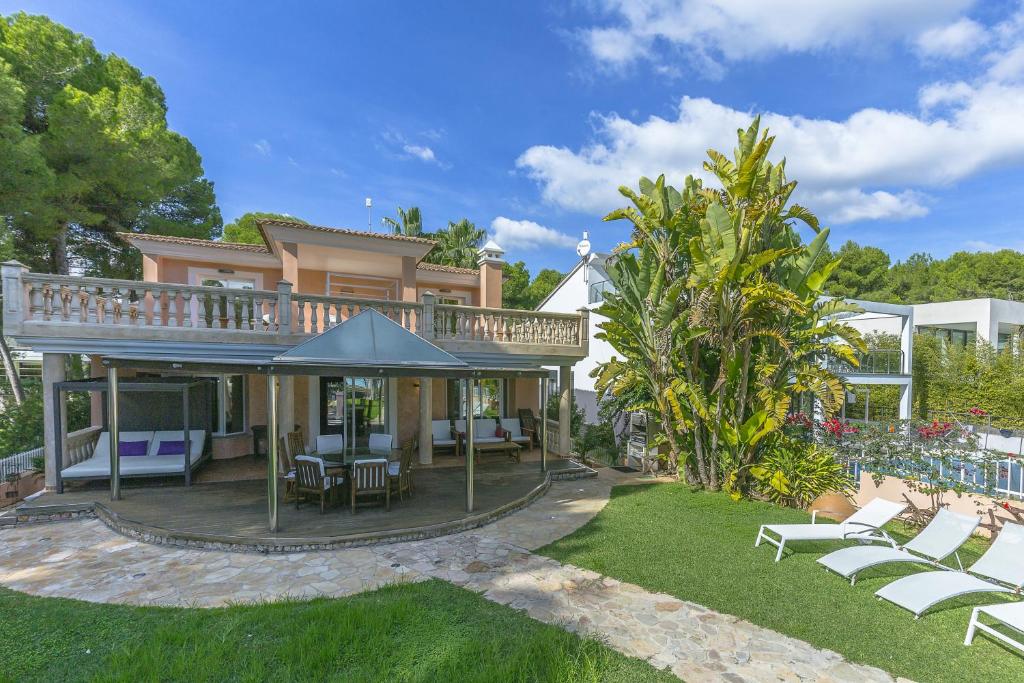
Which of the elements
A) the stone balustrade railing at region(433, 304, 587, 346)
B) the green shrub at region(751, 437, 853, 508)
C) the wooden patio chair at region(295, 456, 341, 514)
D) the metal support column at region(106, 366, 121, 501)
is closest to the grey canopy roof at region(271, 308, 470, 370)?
the wooden patio chair at region(295, 456, 341, 514)

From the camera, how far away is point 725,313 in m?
9.02

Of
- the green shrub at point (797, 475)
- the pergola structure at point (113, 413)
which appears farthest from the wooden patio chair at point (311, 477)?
the green shrub at point (797, 475)

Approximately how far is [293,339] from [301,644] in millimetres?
7475

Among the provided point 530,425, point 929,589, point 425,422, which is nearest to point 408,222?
point 530,425

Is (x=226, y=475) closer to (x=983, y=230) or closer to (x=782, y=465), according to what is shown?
(x=782, y=465)

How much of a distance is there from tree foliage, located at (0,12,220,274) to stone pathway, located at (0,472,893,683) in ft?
41.2

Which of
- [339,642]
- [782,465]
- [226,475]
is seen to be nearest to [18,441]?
[226,475]

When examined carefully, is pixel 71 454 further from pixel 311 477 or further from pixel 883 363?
pixel 883 363

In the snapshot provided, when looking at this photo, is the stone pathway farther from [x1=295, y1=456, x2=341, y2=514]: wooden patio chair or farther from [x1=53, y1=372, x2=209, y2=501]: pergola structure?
[x1=295, y1=456, x2=341, y2=514]: wooden patio chair

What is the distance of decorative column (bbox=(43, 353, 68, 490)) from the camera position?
8711mm

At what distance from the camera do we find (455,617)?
15.8 feet

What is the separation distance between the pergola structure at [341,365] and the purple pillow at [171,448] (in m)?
2.06

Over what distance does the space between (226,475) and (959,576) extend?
13.3m

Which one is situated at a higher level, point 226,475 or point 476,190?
point 476,190
